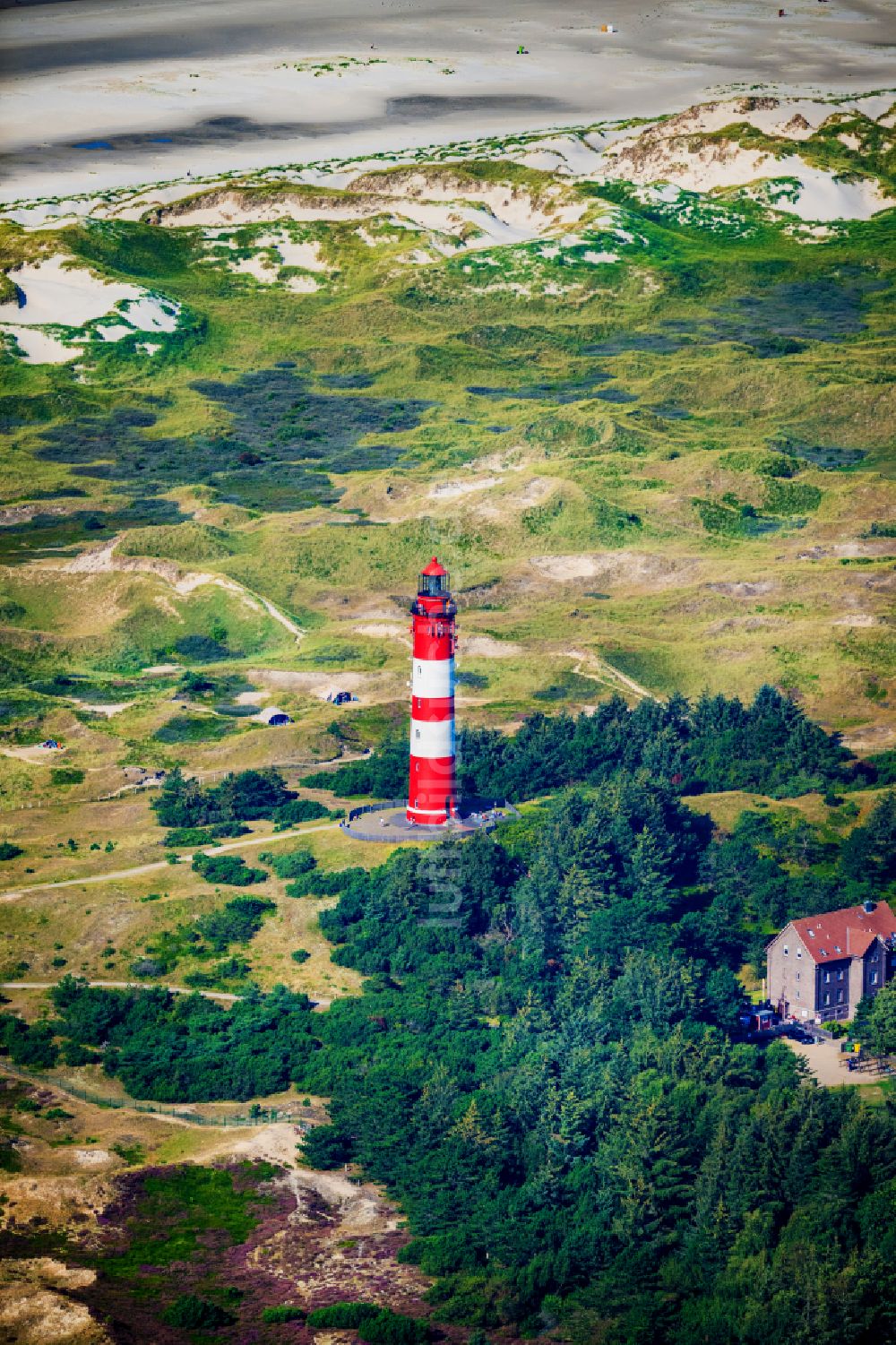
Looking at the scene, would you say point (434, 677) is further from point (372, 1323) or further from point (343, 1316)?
point (372, 1323)

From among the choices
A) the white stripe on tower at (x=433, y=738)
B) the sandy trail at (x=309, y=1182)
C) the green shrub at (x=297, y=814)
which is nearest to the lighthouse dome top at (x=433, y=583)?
the white stripe on tower at (x=433, y=738)

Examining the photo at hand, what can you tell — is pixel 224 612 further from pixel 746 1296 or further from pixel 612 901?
pixel 746 1296

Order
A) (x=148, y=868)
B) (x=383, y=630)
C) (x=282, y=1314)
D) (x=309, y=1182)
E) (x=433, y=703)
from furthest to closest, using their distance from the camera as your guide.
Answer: (x=383, y=630)
(x=148, y=868)
(x=433, y=703)
(x=309, y=1182)
(x=282, y=1314)

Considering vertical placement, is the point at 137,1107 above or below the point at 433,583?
below

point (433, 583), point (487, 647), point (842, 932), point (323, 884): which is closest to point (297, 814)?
point (323, 884)

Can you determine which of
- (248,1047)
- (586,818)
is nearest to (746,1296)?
(248,1047)

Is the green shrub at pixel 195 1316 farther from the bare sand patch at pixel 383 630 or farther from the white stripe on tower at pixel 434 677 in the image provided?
the bare sand patch at pixel 383 630

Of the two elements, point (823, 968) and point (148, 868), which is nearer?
point (823, 968)
